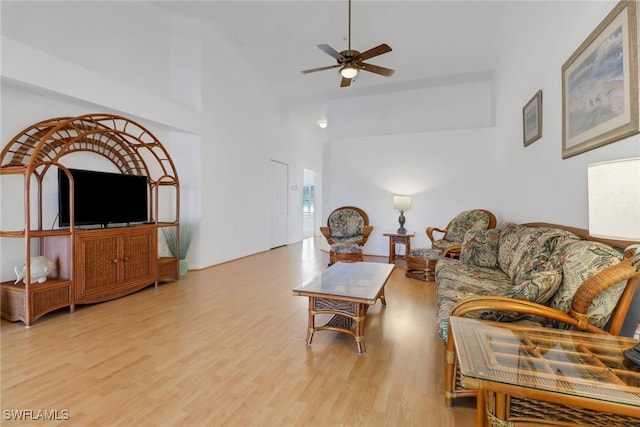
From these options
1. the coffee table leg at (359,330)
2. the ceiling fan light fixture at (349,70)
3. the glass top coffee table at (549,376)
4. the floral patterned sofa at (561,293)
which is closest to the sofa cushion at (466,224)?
the floral patterned sofa at (561,293)

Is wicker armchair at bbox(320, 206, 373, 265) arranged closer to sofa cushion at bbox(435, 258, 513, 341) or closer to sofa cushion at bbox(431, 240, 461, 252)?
sofa cushion at bbox(431, 240, 461, 252)

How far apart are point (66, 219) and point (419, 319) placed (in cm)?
370

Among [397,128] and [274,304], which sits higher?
[397,128]

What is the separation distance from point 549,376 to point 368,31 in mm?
4690

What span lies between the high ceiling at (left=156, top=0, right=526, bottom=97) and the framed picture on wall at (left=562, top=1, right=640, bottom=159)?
7.36 ft

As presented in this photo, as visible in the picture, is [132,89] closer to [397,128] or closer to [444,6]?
[444,6]

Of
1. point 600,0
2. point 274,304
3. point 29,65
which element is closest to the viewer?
point 600,0

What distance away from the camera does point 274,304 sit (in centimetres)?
329

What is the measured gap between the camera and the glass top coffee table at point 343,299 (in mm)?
2248

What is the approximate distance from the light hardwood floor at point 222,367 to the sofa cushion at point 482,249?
0.67 m

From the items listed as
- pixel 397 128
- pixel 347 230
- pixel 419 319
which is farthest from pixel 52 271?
pixel 397 128

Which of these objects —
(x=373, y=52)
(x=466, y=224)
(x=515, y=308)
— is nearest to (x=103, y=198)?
(x=373, y=52)

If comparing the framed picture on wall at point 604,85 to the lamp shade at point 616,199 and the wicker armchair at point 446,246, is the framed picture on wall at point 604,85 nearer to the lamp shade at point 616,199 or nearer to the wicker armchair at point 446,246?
the lamp shade at point 616,199

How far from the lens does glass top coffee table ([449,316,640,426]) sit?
875 millimetres
